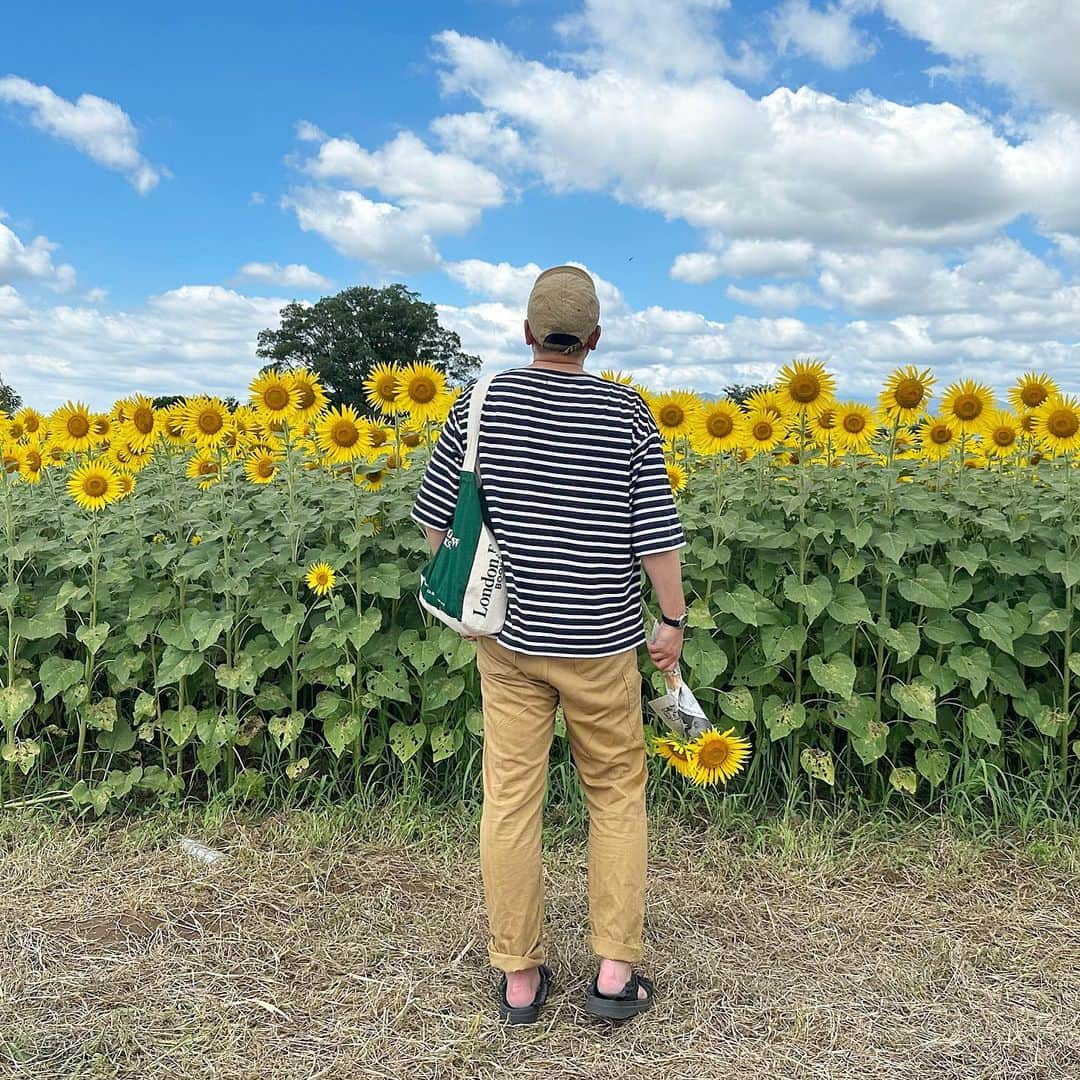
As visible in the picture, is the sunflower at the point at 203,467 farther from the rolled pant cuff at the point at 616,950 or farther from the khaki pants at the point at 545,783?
the rolled pant cuff at the point at 616,950

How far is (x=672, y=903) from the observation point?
357 cm

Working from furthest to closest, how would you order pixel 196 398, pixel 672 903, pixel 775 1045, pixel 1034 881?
pixel 196 398, pixel 1034 881, pixel 672 903, pixel 775 1045

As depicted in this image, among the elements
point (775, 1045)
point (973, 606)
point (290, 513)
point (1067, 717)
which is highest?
point (290, 513)

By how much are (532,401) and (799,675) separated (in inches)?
80.7

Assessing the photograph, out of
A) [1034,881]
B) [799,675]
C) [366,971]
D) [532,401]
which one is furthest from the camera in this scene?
[799,675]

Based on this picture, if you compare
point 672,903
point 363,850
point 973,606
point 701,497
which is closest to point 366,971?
point 363,850

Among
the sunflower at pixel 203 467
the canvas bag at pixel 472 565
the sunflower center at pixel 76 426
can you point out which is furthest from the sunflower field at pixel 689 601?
the canvas bag at pixel 472 565

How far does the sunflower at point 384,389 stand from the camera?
4.22 metres

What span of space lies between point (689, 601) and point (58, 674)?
268 cm

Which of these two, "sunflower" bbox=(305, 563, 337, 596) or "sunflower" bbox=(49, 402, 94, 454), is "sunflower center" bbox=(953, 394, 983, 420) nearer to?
"sunflower" bbox=(305, 563, 337, 596)

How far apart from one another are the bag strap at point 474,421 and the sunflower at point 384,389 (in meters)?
1.62

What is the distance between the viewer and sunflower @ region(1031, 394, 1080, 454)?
4.33 meters

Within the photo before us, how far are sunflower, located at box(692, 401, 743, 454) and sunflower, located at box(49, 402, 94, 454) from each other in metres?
2.80

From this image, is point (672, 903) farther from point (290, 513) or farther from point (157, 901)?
point (290, 513)
